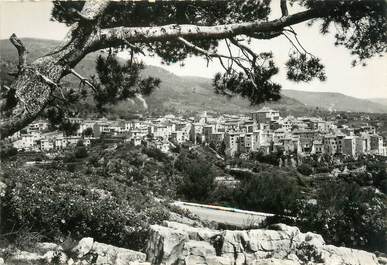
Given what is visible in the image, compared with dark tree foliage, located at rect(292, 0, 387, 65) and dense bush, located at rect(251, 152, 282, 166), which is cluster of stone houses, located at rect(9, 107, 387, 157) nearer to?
dense bush, located at rect(251, 152, 282, 166)

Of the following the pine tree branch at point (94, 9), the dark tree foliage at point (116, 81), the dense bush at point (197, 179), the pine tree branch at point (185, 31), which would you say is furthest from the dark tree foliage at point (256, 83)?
the dense bush at point (197, 179)

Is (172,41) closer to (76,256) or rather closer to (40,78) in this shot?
(40,78)

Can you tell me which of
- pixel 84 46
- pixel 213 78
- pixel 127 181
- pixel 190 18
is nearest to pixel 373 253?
pixel 213 78

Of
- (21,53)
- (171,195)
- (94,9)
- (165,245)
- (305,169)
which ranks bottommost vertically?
(171,195)

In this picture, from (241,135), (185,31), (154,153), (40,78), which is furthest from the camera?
(154,153)

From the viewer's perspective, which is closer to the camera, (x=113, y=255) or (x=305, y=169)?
(x=113, y=255)

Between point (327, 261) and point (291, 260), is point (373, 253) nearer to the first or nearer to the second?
point (327, 261)

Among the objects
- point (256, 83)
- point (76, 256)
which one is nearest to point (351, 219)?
point (256, 83)
